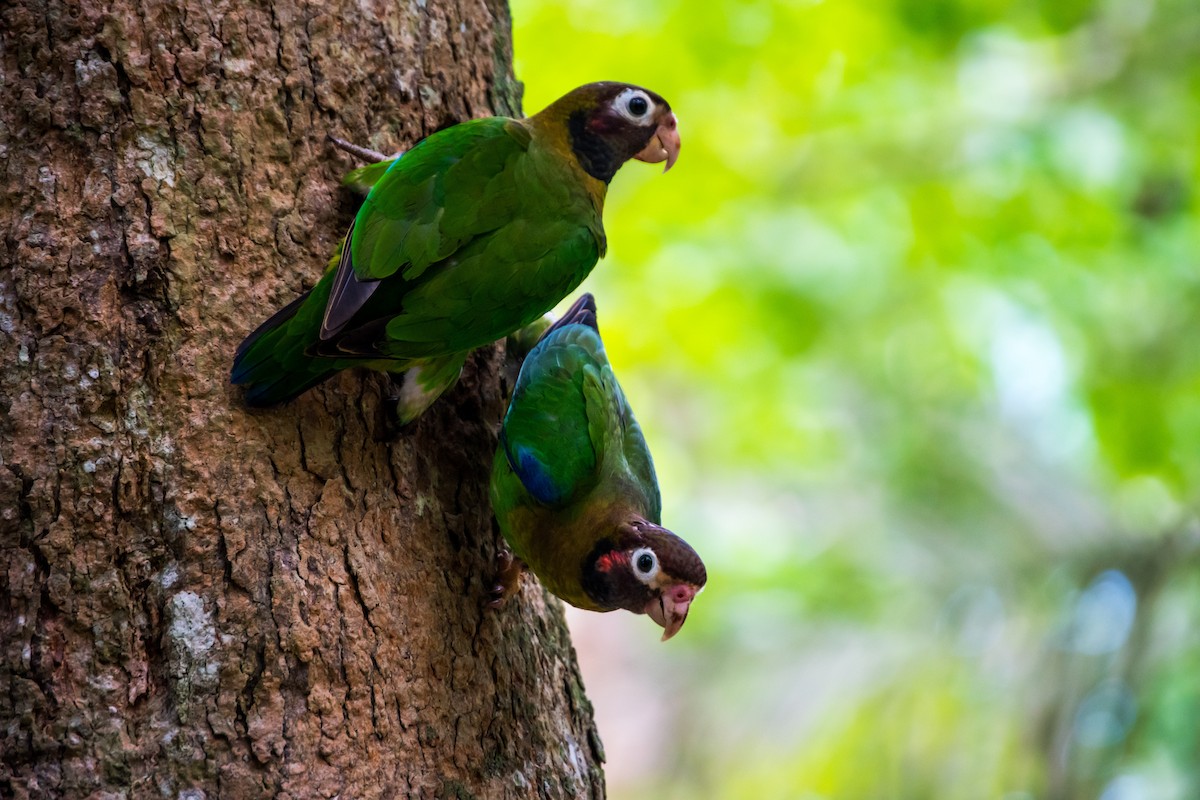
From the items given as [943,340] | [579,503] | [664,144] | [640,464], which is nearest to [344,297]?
[579,503]

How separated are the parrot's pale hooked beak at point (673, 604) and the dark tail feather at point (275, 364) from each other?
1.01 meters

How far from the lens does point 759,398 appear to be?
7230 millimetres

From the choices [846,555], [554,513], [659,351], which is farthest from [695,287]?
[554,513]

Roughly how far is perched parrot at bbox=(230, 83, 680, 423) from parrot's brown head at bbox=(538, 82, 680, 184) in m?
0.09

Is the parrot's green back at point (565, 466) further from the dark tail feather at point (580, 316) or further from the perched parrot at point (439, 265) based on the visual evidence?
the perched parrot at point (439, 265)

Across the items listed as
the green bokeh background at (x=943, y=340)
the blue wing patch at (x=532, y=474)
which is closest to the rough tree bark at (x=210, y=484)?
the blue wing patch at (x=532, y=474)

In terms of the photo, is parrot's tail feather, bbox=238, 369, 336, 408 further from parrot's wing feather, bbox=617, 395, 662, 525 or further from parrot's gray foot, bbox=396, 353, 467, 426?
parrot's wing feather, bbox=617, 395, 662, 525

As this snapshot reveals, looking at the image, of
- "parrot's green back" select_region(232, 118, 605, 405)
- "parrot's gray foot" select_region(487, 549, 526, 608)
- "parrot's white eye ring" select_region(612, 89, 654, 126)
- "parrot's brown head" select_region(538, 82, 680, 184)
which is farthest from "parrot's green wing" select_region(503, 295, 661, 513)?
"parrot's white eye ring" select_region(612, 89, 654, 126)

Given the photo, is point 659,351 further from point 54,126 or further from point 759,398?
point 54,126

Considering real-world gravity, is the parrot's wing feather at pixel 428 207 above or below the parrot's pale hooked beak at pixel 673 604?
above

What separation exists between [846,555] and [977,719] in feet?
4.94

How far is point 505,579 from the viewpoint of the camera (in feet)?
8.61

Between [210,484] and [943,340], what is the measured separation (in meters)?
5.50

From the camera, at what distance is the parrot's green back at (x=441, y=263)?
2.21m
